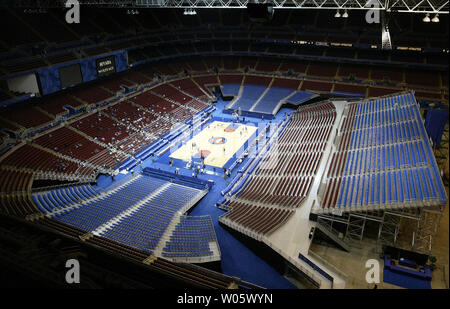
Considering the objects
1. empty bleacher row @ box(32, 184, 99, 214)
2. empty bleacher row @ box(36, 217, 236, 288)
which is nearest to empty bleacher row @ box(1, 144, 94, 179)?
empty bleacher row @ box(32, 184, 99, 214)

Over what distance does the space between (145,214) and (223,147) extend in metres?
13.1

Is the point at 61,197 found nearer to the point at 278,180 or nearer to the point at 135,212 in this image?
the point at 135,212

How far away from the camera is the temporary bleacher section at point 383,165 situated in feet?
51.9

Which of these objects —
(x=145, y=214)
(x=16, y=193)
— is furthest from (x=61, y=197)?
(x=145, y=214)

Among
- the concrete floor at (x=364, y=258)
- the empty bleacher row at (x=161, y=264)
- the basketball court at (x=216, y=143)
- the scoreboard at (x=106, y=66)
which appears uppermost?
the scoreboard at (x=106, y=66)

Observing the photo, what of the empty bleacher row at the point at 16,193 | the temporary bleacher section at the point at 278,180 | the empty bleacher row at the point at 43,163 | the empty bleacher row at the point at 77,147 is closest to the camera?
the empty bleacher row at the point at 16,193

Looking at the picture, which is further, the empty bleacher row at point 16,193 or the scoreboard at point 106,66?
the scoreboard at point 106,66

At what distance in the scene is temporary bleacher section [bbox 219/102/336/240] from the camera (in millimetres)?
18812

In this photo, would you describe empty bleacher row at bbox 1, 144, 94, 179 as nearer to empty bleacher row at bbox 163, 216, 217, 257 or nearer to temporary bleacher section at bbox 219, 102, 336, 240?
empty bleacher row at bbox 163, 216, 217, 257

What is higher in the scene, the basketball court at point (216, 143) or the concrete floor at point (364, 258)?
the basketball court at point (216, 143)

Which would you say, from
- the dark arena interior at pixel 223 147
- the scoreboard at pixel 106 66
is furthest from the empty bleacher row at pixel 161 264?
the scoreboard at pixel 106 66

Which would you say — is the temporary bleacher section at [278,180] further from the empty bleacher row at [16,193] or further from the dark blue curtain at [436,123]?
the empty bleacher row at [16,193]

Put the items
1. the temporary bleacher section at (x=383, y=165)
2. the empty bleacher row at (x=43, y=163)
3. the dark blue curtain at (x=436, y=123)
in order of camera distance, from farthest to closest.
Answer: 1. the dark blue curtain at (x=436, y=123)
2. the empty bleacher row at (x=43, y=163)
3. the temporary bleacher section at (x=383, y=165)

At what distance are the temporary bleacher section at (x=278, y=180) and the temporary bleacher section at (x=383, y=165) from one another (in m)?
1.75
